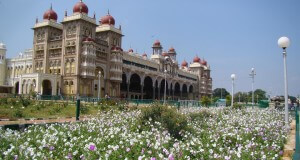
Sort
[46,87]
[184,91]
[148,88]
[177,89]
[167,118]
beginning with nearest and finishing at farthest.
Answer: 1. [167,118]
2. [46,87]
3. [148,88]
4. [177,89]
5. [184,91]

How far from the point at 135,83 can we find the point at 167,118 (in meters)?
51.0

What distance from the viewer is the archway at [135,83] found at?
196 feet

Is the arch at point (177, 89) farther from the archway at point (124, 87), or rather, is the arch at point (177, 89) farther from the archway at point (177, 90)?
the archway at point (124, 87)

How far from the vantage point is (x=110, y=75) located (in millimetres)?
47625

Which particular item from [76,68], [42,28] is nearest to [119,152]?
[76,68]

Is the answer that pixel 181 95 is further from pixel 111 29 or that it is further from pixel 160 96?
pixel 111 29

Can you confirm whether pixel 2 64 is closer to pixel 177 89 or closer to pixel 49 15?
pixel 49 15

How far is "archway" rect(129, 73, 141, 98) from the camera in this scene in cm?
5972

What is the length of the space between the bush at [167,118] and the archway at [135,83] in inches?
1878

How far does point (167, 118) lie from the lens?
33.5 feet

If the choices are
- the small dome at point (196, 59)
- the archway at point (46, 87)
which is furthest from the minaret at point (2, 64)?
the small dome at point (196, 59)

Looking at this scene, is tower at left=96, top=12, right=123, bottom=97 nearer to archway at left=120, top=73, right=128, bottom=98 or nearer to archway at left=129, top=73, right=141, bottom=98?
archway at left=120, top=73, right=128, bottom=98

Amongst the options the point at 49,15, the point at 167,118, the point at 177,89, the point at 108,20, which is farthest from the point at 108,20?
the point at 167,118

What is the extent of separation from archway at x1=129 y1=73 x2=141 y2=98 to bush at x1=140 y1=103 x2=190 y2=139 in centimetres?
4771
